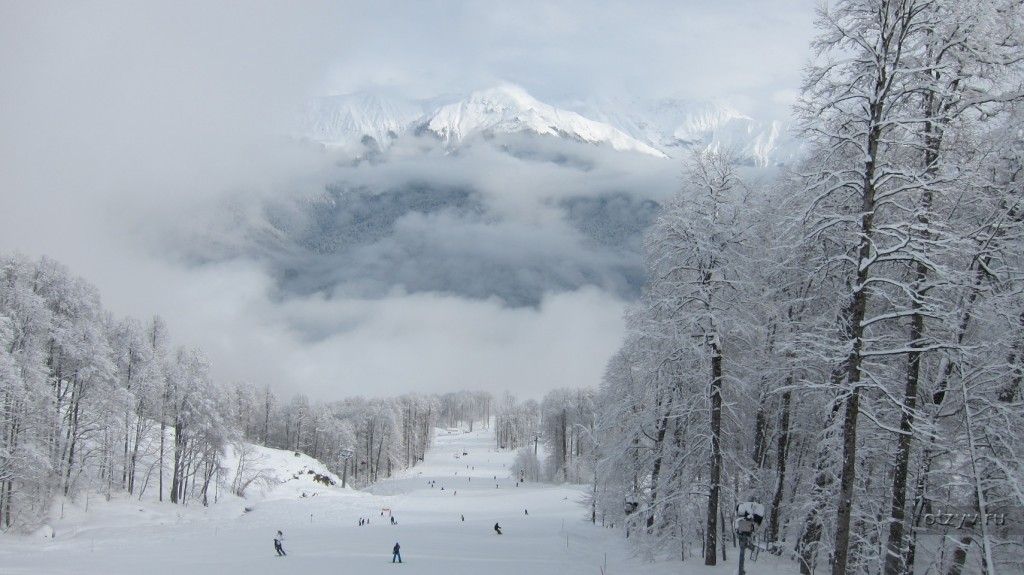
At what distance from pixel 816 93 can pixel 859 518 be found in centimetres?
966

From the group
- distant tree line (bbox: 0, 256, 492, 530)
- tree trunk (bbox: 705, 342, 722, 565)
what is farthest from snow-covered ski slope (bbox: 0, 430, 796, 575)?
distant tree line (bbox: 0, 256, 492, 530)

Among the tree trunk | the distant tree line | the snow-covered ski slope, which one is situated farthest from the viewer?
the distant tree line

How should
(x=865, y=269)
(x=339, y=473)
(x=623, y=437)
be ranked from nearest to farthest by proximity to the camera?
(x=865, y=269) < (x=623, y=437) < (x=339, y=473)

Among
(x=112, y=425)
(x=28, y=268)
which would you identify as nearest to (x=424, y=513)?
(x=112, y=425)

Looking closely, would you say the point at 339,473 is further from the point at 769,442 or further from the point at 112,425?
the point at 769,442

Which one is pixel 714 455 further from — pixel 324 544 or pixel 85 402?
pixel 85 402

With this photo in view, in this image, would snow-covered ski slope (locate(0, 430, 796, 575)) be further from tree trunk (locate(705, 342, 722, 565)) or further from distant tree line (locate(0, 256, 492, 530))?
distant tree line (locate(0, 256, 492, 530))

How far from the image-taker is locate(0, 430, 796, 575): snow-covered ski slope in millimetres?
26703

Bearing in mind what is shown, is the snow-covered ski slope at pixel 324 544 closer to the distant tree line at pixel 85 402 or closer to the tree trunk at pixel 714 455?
the tree trunk at pixel 714 455

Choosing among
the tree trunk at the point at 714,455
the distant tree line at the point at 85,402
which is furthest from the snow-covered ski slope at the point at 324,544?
the distant tree line at the point at 85,402

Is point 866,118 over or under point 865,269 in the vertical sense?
over

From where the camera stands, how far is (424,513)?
67688mm

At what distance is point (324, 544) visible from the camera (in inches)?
1465

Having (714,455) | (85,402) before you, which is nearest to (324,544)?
(85,402)
